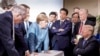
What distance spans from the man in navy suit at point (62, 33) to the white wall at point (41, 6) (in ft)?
4.88

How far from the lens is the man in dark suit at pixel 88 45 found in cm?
331

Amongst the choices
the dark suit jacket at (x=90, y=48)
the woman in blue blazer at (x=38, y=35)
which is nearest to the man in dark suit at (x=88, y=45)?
the dark suit jacket at (x=90, y=48)

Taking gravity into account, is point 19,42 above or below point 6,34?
below

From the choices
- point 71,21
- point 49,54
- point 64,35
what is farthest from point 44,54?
point 71,21

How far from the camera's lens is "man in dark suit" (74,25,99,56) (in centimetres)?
331

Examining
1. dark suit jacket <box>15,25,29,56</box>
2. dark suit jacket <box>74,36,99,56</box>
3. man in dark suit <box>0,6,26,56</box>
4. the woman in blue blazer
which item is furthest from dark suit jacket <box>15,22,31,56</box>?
the woman in blue blazer

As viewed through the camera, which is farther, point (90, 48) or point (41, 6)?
point (41, 6)

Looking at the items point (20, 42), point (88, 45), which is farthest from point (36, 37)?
point (20, 42)

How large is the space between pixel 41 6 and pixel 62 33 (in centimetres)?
217

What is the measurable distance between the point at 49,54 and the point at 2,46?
4.89ft

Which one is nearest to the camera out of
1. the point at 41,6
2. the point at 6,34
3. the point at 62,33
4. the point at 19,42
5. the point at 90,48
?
the point at 6,34

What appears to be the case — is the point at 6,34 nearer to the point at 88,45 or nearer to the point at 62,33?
the point at 88,45

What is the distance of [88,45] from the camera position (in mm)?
3340

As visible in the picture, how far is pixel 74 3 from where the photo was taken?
25.4 ft
